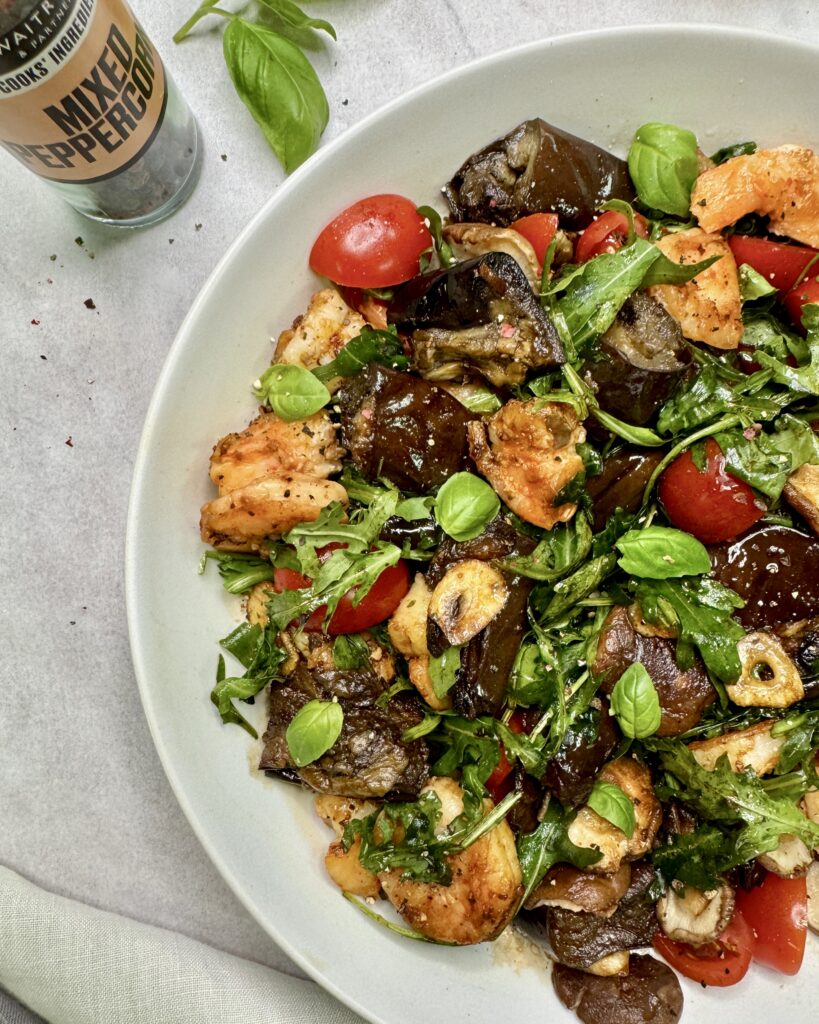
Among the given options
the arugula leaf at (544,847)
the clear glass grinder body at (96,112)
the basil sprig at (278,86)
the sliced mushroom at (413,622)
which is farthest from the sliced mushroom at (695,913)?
the clear glass grinder body at (96,112)

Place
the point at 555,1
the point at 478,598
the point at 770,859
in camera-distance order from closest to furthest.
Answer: the point at 478,598
the point at 770,859
the point at 555,1

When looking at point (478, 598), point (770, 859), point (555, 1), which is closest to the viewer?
point (478, 598)

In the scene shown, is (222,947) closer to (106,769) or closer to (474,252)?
(106,769)

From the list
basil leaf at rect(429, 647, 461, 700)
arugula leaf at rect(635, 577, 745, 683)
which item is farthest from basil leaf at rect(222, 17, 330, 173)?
arugula leaf at rect(635, 577, 745, 683)

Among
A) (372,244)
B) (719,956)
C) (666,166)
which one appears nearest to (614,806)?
(719,956)

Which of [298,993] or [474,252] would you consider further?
[298,993]

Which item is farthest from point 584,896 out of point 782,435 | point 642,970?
point 782,435

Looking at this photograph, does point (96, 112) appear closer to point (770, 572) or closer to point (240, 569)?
point (240, 569)

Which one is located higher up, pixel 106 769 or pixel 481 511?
pixel 481 511
